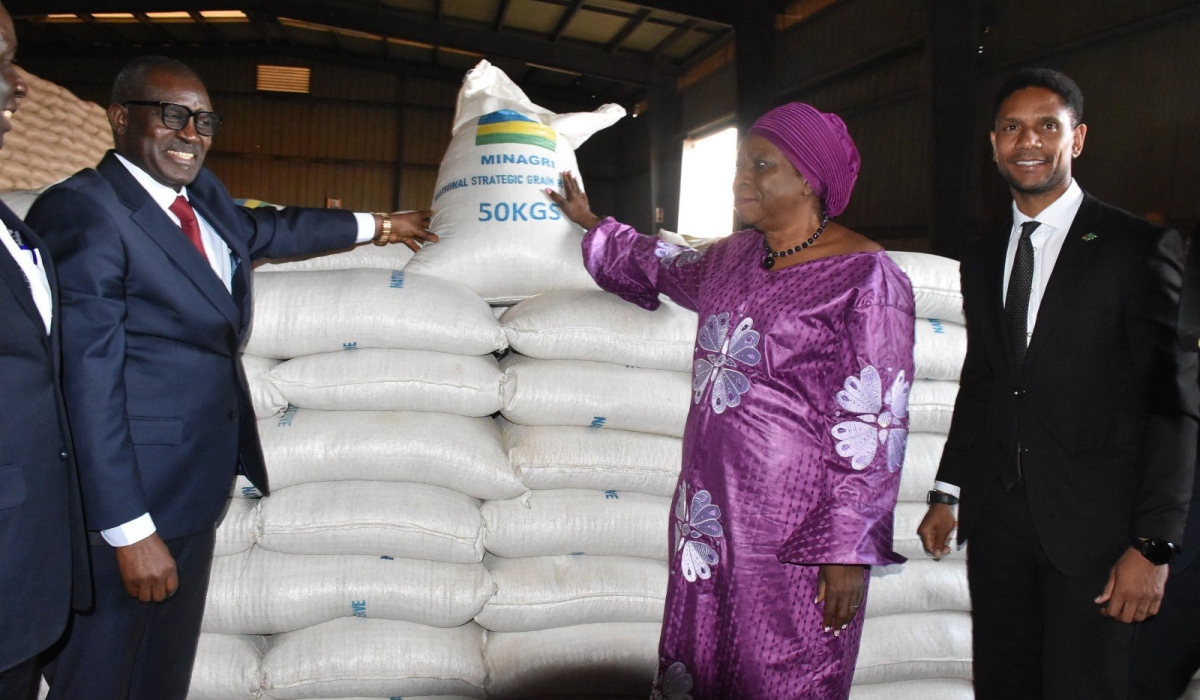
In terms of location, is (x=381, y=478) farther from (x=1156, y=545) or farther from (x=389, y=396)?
(x=1156, y=545)

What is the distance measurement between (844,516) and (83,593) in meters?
1.19

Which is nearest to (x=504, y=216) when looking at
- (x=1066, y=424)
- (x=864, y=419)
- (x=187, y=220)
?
(x=187, y=220)

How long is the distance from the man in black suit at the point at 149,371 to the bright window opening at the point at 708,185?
874 centimetres

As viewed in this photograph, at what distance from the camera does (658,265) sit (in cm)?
185

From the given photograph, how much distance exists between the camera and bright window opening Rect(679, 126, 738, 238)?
1041cm


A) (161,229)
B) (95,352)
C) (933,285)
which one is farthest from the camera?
(933,285)

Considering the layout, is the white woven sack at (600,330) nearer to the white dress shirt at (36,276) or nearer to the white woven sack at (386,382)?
the white woven sack at (386,382)

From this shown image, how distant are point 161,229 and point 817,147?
1.15 meters

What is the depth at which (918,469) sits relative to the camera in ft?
6.64

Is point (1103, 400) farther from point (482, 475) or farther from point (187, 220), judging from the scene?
point (187, 220)

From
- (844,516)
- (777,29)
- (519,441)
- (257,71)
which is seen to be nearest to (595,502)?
(519,441)

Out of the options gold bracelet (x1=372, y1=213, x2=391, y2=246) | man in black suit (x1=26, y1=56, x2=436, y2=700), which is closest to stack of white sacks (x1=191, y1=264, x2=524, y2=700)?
gold bracelet (x1=372, y1=213, x2=391, y2=246)

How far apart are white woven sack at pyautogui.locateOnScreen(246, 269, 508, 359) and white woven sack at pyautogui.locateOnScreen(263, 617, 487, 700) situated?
647 mm

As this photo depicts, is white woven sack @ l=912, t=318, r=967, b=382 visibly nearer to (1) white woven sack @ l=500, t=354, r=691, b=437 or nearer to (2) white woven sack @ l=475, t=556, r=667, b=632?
(1) white woven sack @ l=500, t=354, r=691, b=437
